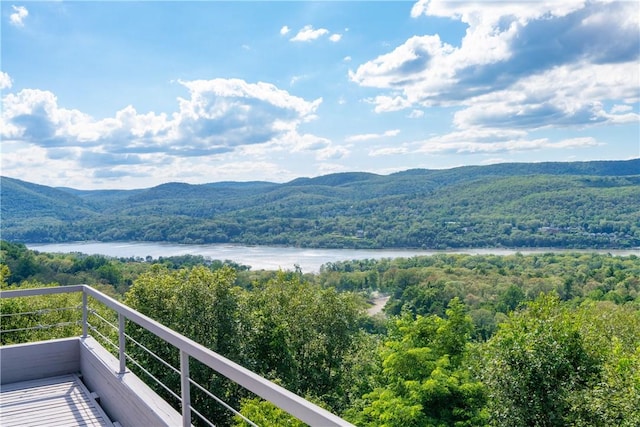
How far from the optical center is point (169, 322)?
1579cm

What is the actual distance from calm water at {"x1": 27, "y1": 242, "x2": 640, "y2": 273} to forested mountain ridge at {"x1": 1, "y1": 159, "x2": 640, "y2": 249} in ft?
14.2

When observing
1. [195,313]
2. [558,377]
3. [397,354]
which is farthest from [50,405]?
[558,377]

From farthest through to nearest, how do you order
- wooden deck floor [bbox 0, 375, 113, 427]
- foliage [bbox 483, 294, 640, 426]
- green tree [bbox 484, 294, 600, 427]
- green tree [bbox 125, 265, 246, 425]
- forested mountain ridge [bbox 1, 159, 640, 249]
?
forested mountain ridge [bbox 1, 159, 640, 249]
green tree [bbox 125, 265, 246, 425]
green tree [bbox 484, 294, 600, 427]
foliage [bbox 483, 294, 640, 426]
wooden deck floor [bbox 0, 375, 113, 427]

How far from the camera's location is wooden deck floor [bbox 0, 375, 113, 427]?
3363 mm

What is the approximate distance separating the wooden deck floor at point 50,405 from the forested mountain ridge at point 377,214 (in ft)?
339

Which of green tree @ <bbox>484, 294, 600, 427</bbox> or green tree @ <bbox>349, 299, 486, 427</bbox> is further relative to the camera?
green tree @ <bbox>484, 294, 600, 427</bbox>

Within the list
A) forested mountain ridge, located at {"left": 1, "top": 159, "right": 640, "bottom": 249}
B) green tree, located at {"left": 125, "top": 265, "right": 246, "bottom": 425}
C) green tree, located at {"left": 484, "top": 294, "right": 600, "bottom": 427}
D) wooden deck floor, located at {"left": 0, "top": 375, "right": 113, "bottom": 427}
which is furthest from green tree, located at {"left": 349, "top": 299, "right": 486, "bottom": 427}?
forested mountain ridge, located at {"left": 1, "top": 159, "right": 640, "bottom": 249}

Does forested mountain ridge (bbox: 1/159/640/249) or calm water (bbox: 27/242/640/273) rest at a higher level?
forested mountain ridge (bbox: 1/159/640/249)

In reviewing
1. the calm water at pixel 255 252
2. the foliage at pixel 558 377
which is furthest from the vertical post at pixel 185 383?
the calm water at pixel 255 252

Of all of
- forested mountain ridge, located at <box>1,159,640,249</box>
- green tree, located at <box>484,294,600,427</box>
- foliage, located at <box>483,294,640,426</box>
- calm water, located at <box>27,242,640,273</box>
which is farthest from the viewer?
forested mountain ridge, located at <box>1,159,640,249</box>

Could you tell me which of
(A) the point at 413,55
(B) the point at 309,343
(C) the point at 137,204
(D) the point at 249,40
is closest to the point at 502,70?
(A) the point at 413,55

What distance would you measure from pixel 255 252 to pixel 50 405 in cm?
9086

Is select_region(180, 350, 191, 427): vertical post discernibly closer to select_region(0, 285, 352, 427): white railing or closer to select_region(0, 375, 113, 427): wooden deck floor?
select_region(0, 285, 352, 427): white railing

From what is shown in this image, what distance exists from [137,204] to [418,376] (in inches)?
5594
